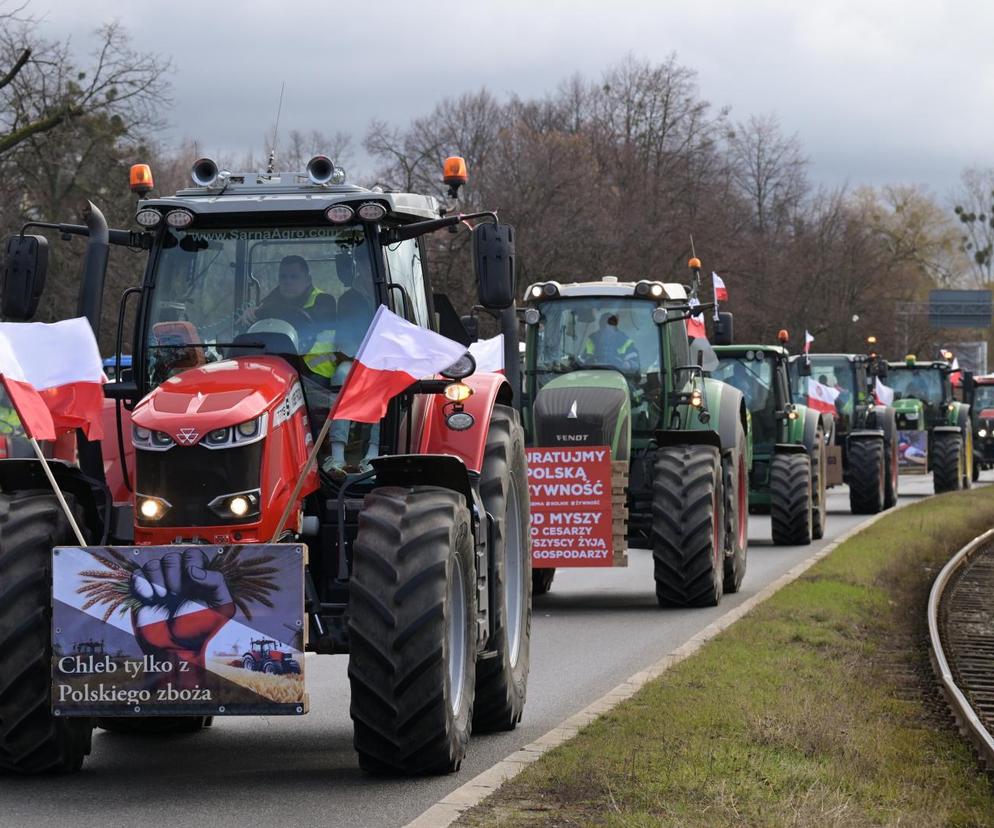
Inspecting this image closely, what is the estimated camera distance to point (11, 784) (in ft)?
26.1

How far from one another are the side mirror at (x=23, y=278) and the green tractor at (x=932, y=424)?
31.1 m

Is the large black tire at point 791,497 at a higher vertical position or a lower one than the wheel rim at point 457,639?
lower

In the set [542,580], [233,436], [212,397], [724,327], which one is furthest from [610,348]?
[233,436]

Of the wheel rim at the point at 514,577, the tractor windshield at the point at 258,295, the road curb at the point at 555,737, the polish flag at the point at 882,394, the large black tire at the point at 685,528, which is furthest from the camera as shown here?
the polish flag at the point at 882,394

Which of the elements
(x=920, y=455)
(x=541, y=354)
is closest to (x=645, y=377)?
(x=541, y=354)

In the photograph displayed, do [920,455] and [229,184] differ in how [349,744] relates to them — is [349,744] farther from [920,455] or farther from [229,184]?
[920,455]

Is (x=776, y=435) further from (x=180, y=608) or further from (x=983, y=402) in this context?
(x=983, y=402)

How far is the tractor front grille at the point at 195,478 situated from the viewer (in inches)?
310

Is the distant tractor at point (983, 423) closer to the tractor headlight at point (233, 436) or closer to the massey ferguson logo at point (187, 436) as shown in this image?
the tractor headlight at point (233, 436)

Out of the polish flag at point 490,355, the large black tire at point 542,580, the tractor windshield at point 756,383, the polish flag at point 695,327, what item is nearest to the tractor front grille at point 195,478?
the polish flag at point 490,355

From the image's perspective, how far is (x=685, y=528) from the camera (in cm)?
1589

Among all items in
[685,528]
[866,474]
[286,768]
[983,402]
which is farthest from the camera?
[983,402]

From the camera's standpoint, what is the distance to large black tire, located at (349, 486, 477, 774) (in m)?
7.64

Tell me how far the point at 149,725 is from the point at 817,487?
1679cm
